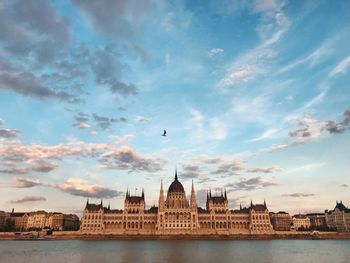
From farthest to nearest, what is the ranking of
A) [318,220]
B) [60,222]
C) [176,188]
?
[318,220]
[60,222]
[176,188]

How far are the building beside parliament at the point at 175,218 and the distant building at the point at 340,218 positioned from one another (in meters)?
39.9

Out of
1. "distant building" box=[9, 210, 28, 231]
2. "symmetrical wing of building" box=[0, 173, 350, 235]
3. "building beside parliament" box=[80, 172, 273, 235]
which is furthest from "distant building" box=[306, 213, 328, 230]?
"distant building" box=[9, 210, 28, 231]

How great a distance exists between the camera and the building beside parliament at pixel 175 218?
430 feet

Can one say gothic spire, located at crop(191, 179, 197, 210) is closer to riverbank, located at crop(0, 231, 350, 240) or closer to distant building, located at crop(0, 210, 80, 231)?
riverbank, located at crop(0, 231, 350, 240)

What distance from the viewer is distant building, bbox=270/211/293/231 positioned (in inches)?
6540

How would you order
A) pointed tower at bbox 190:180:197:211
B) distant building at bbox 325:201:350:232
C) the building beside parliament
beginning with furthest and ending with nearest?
distant building at bbox 325:201:350:232
pointed tower at bbox 190:180:197:211
the building beside parliament

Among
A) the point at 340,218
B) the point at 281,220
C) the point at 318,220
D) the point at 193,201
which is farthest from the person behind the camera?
the point at 318,220

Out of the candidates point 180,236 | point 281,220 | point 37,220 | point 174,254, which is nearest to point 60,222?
point 37,220

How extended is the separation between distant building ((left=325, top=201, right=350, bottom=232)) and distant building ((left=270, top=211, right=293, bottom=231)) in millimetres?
18004

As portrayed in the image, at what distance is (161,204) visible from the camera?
13688cm

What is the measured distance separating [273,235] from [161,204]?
1712 inches

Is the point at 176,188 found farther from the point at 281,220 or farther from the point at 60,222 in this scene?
the point at 60,222

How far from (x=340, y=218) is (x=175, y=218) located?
76.4 metres

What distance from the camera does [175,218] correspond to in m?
134
